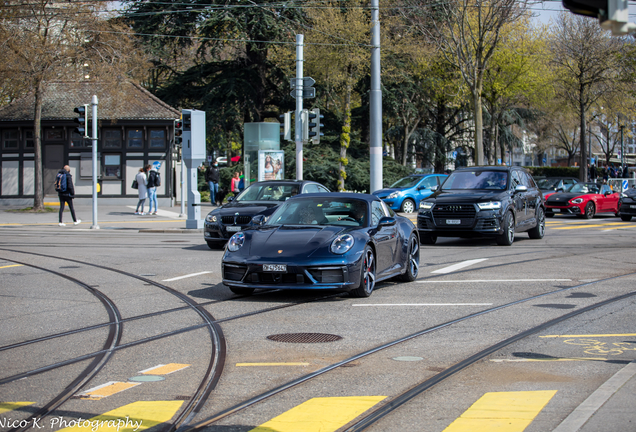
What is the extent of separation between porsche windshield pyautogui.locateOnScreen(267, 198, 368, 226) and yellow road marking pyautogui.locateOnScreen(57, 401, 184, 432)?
5635mm

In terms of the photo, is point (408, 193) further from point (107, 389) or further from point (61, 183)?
point (107, 389)

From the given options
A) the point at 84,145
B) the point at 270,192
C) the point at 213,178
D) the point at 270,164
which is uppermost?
the point at 84,145

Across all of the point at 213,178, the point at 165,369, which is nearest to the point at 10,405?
the point at 165,369

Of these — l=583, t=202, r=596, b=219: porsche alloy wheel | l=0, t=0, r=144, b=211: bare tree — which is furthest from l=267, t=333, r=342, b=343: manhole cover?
l=0, t=0, r=144, b=211: bare tree

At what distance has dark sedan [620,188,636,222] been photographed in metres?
27.2

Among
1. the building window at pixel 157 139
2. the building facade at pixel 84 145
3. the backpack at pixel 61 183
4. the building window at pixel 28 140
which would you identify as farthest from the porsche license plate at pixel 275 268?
the building window at pixel 28 140

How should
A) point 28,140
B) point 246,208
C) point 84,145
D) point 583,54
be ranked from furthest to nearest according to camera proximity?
point 583,54 → point 84,145 → point 28,140 → point 246,208

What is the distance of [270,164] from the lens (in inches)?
1152

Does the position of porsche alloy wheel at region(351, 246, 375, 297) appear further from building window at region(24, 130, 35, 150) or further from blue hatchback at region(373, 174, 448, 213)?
building window at region(24, 130, 35, 150)

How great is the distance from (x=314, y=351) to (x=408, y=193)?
80.2 feet

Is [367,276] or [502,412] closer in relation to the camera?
[502,412]

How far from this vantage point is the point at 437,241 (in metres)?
19.0

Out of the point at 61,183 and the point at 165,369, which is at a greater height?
the point at 61,183

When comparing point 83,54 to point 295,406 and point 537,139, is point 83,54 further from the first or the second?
point 537,139
